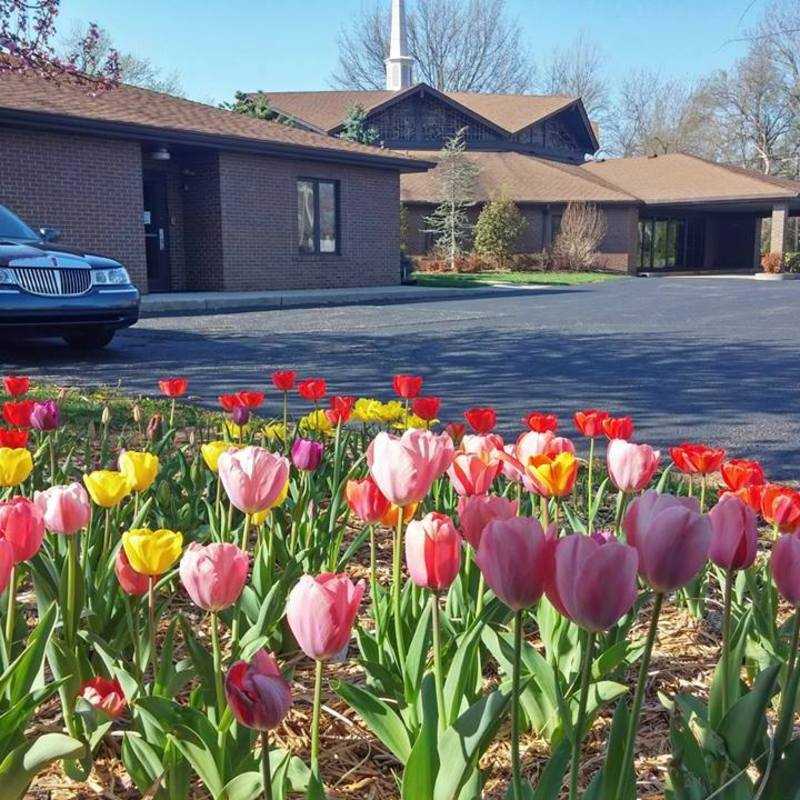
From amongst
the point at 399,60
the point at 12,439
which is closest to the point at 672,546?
the point at 12,439

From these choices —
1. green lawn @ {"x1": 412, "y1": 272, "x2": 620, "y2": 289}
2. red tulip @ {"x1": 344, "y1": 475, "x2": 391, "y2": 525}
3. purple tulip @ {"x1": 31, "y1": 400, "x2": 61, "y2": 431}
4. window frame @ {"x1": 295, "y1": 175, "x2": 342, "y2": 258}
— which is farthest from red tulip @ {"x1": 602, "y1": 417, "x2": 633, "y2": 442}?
green lawn @ {"x1": 412, "y1": 272, "x2": 620, "y2": 289}

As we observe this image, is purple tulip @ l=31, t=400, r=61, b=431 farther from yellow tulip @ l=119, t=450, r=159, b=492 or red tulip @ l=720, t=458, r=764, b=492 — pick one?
red tulip @ l=720, t=458, r=764, b=492

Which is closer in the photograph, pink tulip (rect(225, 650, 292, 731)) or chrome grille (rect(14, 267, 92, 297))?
pink tulip (rect(225, 650, 292, 731))

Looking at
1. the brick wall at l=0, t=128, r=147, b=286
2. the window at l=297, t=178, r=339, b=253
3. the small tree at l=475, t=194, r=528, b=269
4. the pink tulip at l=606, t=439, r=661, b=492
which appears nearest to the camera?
the pink tulip at l=606, t=439, r=661, b=492

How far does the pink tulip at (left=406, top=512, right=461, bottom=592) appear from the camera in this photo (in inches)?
53.6

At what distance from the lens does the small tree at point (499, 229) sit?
33.1 metres

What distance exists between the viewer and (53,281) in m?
9.57

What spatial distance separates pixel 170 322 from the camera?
1443cm

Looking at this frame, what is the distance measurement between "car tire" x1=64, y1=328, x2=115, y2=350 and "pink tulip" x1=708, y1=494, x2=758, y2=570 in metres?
9.61

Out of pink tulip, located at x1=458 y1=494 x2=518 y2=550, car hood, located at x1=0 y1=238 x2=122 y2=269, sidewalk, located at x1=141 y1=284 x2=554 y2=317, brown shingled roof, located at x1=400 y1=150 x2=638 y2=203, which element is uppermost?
brown shingled roof, located at x1=400 y1=150 x2=638 y2=203

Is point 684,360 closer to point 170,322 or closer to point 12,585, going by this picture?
point 170,322

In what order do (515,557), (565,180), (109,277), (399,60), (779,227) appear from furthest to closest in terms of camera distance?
(399,60)
(565,180)
(779,227)
(109,277)
(515,557)

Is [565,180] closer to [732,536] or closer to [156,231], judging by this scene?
[156,231]

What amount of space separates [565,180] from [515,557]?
3719 cm
